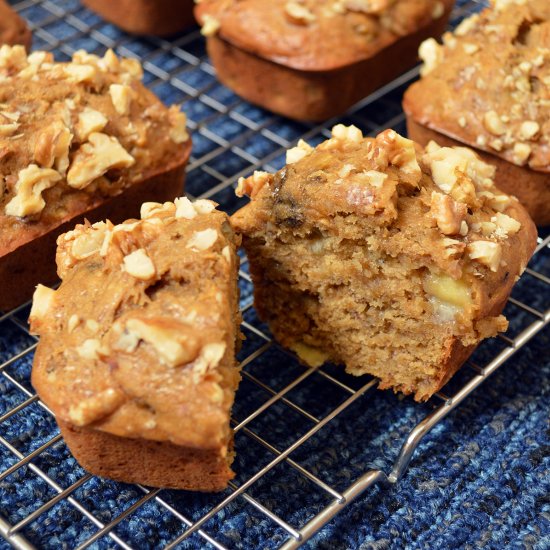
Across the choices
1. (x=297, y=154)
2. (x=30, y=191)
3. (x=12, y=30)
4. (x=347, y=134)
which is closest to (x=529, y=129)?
(x=347, y=134)

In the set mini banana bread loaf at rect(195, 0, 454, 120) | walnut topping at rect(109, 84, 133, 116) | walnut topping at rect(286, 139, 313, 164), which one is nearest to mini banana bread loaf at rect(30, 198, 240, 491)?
walnut topping at rect(286, 139, 313, 164)

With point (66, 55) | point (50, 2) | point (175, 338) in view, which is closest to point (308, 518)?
point (175, 338)

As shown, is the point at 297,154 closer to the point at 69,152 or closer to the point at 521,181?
the point at 69,152

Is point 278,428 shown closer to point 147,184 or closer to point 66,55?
point 147,184

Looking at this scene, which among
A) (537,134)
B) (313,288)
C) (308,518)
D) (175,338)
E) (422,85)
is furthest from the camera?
(422,85)

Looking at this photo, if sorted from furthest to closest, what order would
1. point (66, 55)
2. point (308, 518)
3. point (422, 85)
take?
point (66, 55) < point (422, 85) < point (308, 518)
